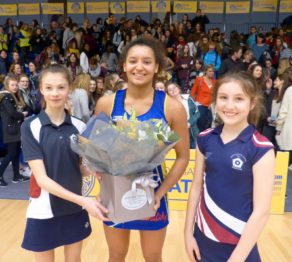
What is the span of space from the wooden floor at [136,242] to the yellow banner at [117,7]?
8.71 meters

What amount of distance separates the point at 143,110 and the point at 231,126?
17.2 inches

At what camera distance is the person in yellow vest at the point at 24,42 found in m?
9.40

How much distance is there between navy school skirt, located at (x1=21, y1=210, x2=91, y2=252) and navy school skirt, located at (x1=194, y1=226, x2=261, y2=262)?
65cm

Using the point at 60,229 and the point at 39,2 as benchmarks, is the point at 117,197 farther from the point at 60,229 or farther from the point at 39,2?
the point at 39,2

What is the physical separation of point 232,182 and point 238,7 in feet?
33.1

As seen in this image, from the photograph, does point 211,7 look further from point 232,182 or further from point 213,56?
point 232,182

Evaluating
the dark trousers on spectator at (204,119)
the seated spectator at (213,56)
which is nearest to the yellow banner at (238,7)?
the seated spectator at (213,56)

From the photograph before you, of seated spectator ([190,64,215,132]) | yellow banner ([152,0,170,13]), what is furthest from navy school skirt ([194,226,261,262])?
yellow banner ([152,0,170,13])

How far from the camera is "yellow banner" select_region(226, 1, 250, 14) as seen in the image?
10.6 meters

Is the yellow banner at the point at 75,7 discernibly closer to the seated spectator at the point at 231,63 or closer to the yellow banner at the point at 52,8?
the yellow banner at the point at 52,8

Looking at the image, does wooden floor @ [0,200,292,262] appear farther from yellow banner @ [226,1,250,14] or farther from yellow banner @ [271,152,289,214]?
yellow banner @ [226,1,250,14]

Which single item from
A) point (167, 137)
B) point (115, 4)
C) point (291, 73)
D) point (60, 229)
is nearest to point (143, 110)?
point (167, 137)

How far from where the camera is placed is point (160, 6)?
1102 cm

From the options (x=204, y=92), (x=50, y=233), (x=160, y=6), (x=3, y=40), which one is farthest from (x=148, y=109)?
(x=160, y=6)
